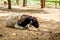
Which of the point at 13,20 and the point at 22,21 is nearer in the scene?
the point at 22,21

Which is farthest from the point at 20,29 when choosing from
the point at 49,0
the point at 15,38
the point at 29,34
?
the point at 49,0

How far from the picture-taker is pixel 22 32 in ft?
23.5

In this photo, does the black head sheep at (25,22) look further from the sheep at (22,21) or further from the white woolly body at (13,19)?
the white woolly body at (13,19)

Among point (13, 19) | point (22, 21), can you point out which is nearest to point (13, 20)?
point (13, 19)

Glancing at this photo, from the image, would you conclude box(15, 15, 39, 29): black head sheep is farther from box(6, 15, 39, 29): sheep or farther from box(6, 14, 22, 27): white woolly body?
box(6, 14, 22, 27): white woolly body

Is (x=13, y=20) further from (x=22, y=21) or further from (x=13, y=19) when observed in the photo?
(x=22, y=21)

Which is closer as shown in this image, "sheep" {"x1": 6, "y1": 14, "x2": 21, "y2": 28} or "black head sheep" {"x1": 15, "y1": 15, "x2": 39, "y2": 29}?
"black head sheep" {"x1": 15, "y1": 15, "x2": 39, "y2": 29}

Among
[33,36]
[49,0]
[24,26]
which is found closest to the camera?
[33,36]

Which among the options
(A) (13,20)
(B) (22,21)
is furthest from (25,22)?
(A) (13,20)

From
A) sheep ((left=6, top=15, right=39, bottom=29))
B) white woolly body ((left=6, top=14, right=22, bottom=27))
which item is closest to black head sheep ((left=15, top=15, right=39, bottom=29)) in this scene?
sheep ((left=6, top=15, right=39, bottom=29))

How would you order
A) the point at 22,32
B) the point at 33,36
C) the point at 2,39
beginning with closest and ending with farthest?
1. the point at 2,39
2. the point at 33,36
3. the point at 22,32

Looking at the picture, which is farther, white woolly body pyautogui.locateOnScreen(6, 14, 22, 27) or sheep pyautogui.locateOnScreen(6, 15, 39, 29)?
white woolly body pyautogui.locateOnScreen(6, 14, 22, 27)

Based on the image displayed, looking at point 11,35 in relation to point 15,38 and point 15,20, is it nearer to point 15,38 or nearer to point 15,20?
point 15,38

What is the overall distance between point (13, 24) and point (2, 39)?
187cm
